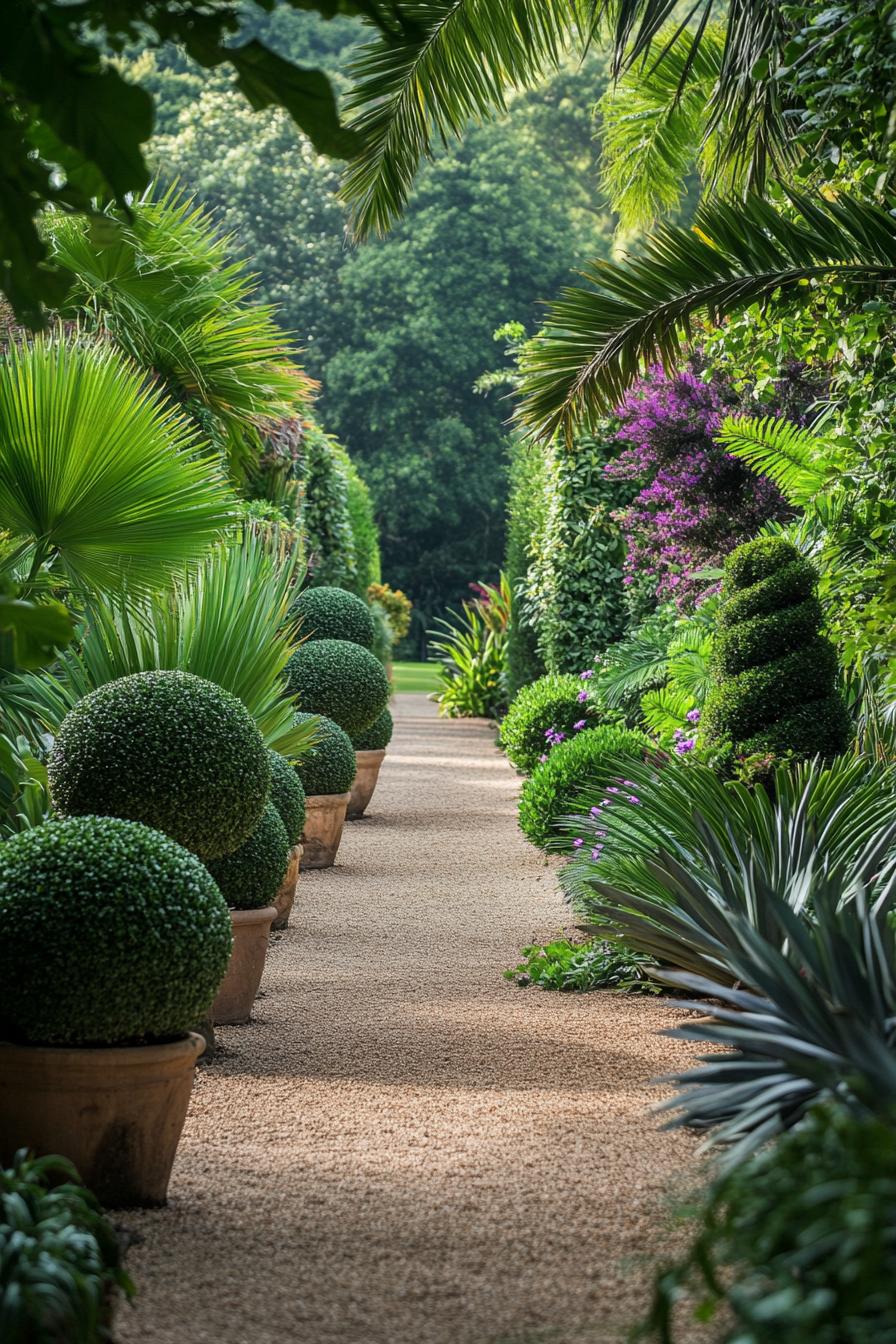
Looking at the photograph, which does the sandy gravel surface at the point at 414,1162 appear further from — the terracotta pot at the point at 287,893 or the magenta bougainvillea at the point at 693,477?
the magenta bougainvillea at the point at 693,477

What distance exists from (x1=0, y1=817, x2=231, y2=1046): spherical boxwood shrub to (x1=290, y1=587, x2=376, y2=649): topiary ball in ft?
23.2

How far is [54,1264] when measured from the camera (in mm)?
2158

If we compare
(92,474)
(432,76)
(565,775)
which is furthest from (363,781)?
(92,474)

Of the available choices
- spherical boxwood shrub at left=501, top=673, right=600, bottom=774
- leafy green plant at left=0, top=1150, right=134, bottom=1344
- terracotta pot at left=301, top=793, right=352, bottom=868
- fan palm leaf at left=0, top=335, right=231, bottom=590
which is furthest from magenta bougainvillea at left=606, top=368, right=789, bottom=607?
leafy green plant at left=0, top=1150, right=134, bottom=1344

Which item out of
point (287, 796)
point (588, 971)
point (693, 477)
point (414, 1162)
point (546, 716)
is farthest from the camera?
point (546, 716)

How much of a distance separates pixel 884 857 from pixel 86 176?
3415 millimetres

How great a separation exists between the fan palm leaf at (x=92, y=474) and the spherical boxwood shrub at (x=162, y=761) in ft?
2.69

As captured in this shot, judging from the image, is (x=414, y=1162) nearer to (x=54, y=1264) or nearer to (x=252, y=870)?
(x=54, y=1264)

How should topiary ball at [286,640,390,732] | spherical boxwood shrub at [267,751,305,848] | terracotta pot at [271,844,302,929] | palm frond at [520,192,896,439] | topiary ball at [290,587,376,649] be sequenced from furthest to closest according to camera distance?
topiary ball at [290,587,376,649], topiary ball at [286,640,390,732], terracotta pot at [271,844,302,929], spherical boxwood shrub at [267,751,305,848], palm frond at [520,192,896,439]

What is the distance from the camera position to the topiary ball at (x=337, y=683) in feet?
31.0

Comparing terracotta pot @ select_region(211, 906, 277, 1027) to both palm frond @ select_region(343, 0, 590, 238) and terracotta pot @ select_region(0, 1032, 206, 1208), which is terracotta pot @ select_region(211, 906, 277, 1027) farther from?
palm frond @ select_region(343, 0, 590, 238)

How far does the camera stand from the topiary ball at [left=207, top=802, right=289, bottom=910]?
5.04 m

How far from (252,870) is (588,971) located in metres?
1.43

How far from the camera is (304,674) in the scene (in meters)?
9.48
